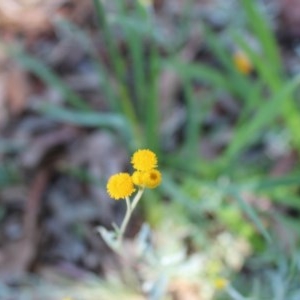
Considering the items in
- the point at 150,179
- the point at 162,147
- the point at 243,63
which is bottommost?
the point at 150,179

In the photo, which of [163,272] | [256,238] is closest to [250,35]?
[256,238]

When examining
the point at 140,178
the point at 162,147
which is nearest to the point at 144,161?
the point at 140,178

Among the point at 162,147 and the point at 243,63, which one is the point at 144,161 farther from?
the point at 243,63

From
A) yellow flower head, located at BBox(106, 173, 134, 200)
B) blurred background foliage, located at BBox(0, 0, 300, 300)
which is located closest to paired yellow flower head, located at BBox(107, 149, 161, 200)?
yellow flower head, located at BBox(106, 173, 134, 200)

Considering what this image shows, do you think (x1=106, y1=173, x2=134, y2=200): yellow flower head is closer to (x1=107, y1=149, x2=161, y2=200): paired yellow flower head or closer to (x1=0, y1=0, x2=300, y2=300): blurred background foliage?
(x1=107, y1=149, x2=161, y2=200): paired yellow flower head

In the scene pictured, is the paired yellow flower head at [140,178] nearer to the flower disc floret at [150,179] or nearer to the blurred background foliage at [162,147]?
the flower disc floret at [150,179]

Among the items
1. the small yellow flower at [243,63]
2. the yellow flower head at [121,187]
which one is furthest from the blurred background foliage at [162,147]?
the yellow flower head at [121,187]
